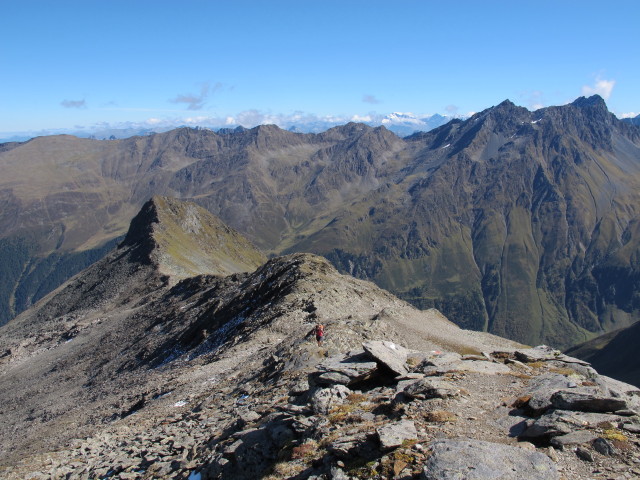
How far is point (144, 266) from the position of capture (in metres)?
129

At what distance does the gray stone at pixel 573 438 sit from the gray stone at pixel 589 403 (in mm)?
2105

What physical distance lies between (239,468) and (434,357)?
50.4 ft

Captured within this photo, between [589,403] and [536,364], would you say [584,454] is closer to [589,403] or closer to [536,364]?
[589,403]

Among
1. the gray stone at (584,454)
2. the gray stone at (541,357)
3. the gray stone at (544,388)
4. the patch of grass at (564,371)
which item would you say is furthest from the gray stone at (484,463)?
the gray stone at (541,357)

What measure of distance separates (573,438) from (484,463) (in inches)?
166

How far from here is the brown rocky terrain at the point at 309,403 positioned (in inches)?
675

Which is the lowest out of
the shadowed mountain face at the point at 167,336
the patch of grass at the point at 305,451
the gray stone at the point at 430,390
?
the shadowed mountain face at the point at 167,336

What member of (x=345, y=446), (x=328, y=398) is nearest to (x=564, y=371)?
(x=328, y=398)

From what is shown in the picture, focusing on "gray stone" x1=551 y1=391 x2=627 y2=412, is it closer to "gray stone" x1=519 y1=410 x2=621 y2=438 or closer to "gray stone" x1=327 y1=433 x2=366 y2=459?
"gray stone" x1=519 y1=410 x2=621 y2=438

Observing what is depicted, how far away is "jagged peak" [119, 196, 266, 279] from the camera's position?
445ft

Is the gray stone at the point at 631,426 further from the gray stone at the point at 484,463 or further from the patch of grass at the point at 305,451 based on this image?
the patch of grass at the point at 305,451

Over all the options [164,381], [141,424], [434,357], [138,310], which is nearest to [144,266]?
[138,310]

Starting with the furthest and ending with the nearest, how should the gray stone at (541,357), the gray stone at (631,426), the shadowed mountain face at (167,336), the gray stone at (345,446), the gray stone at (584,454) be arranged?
the shadowed mountain face at (167,336)
the gray stone at (541,357)
the gray stone at (631,426)
the gray stone at (345,446)
the gray stone at (584,454)

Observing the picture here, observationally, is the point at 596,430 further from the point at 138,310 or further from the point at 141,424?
the point at 138,310
